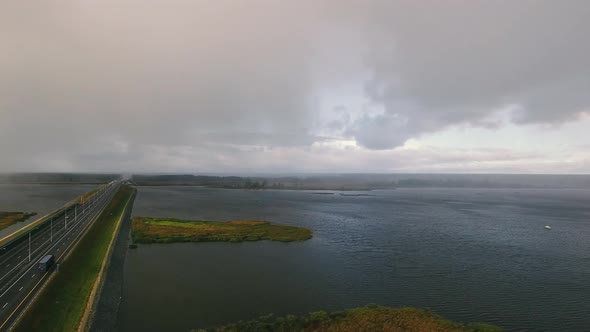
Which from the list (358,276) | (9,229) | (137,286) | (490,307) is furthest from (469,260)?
(9,229)

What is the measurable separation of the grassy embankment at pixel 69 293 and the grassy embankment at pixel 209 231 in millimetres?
10135

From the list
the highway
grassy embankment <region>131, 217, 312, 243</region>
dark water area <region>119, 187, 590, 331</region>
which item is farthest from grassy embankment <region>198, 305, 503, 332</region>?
grassy embankment <region>131, 217, 312, 243</region>

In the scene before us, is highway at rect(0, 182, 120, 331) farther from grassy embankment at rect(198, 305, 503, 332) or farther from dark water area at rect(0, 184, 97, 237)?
grassy embankment at rect(198, 305, 503, 332)

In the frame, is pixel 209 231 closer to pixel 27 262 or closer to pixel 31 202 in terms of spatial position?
pixel 27 262

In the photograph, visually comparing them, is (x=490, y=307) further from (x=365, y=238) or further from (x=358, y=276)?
(x=365, y=238)

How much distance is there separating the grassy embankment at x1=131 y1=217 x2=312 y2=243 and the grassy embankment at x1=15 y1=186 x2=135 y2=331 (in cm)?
1013

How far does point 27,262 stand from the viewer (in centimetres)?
3297

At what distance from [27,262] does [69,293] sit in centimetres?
1214

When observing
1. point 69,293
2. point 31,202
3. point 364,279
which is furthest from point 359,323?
point 31,202

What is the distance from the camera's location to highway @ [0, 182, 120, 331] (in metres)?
22.7

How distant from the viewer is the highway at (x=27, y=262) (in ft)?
74.5

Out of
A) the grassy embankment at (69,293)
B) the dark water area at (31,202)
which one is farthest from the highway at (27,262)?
the dark water area at (31,202)

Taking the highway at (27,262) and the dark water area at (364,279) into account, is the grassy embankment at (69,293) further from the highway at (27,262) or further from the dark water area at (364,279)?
the dark water area at (364,279)

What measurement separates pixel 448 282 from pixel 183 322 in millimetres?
27836
